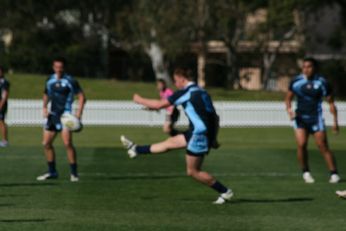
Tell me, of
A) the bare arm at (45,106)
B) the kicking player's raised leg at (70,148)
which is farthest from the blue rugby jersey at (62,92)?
the kicking player's raised leg at (70,148)

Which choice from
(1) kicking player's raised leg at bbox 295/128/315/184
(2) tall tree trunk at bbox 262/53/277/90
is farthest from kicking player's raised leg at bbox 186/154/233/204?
(2) tall tree trunk at bbox 262/53/277/90

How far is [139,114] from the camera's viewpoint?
3969 centimetres

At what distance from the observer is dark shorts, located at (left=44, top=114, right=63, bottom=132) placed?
711 inches

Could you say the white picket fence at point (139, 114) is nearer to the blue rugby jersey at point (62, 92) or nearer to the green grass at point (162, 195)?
the green grass at point (162, 195)

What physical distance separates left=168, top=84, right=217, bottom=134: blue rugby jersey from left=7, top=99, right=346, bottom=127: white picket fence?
24914mm

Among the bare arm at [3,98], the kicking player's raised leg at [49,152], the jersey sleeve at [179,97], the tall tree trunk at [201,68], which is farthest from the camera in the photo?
the tall tree trunk at [201,68]

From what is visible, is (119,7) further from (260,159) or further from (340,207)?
(340,207)

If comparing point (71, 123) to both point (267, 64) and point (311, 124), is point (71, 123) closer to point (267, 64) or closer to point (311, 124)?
point (311, 124)

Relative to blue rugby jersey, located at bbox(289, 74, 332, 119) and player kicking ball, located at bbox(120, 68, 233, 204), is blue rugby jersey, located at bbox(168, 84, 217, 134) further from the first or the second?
blue rugby jersey, located at bbox(289, 74, 332, 119)

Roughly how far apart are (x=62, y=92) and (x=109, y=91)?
→ 32.7 meters

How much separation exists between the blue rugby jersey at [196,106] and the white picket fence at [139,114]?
24.9 m

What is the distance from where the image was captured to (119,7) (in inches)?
2443

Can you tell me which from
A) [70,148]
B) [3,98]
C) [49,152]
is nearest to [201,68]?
[3,98]

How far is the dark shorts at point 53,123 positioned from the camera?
59.2 ft
